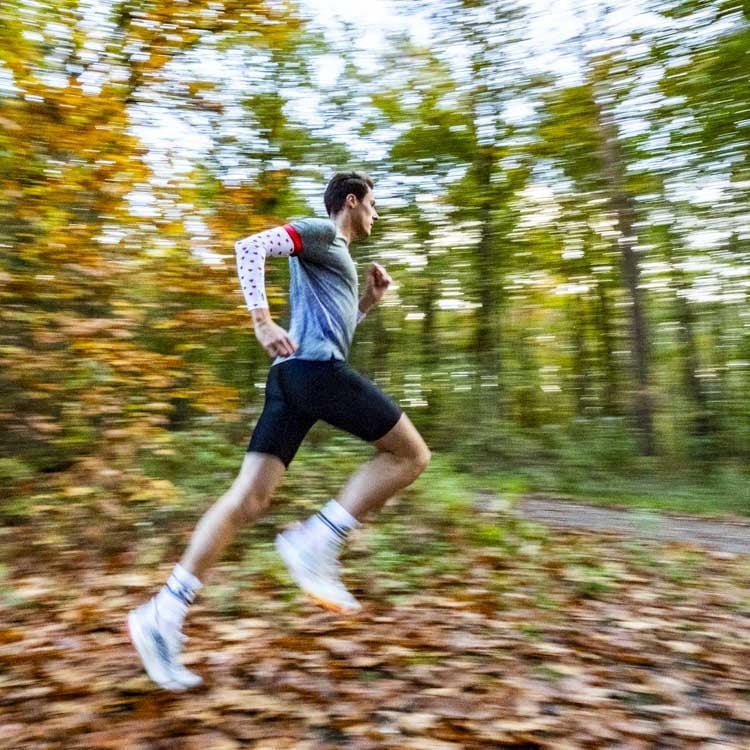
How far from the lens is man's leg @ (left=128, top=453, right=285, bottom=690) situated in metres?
2.68

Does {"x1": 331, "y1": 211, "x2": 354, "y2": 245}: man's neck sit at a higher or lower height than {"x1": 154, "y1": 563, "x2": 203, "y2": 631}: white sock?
higher

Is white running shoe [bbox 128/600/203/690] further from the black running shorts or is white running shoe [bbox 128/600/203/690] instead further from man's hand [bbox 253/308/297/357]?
man's hand [bbox 253/308/297/357]

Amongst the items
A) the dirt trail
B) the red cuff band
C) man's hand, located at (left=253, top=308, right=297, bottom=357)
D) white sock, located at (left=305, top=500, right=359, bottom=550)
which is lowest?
the dirt trail

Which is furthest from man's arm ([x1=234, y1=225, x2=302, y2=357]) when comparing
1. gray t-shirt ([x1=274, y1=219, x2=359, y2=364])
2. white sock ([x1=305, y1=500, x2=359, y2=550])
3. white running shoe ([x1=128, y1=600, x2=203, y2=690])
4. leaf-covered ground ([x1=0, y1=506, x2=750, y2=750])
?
leaf-covered ground ([x1=0, y1=506, x2=750, y2=750])

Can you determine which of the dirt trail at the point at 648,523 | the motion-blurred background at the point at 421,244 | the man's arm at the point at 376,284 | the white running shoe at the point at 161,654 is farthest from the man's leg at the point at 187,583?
the dirt trail at the point at 648,523

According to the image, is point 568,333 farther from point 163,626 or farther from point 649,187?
point 163,626

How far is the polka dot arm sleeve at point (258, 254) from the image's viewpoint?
2.69m

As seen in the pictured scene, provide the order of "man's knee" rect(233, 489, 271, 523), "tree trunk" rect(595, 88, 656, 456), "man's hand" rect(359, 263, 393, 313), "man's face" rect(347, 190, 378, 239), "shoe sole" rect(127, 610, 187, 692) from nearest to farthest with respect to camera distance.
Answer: "shoe sole" rect(127, 610, 187, 692)
"man's knee" rect(233, 489, 271, 523)
"man's face" rect(347, 190, 378, 239)
"man's hand" rect(359, 263, 393, 313)
"tree trunk" rect(595, 88, 656, 456)

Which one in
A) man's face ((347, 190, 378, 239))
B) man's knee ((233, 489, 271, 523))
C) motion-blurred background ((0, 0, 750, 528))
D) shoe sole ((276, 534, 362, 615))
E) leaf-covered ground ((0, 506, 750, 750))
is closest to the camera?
leaf-covered ground ((0, 506, 750, 750))

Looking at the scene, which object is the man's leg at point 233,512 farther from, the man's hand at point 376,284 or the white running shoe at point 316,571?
the man's hand at point 376,284

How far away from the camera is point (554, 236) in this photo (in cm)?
882

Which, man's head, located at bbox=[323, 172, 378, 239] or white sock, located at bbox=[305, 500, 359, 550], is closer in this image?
white sock, located at bbox=[305, 500, 359, 550]

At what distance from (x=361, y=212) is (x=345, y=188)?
4.9 inches

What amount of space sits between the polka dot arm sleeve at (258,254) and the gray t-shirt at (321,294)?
0.05 meters
